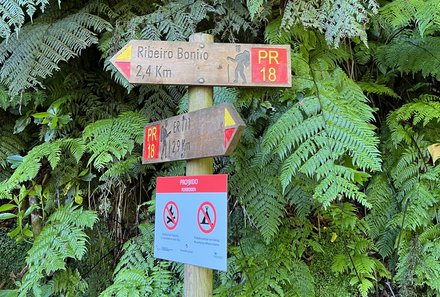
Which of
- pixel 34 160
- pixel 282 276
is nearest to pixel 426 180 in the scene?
pixel 282 276

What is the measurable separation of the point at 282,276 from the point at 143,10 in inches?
63.0

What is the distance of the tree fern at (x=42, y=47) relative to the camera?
2084mm

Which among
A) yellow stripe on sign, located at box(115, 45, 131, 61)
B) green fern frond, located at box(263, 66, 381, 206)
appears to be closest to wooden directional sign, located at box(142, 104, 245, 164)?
yellow stripe on sign, located at box(115, 45, 131, 61)

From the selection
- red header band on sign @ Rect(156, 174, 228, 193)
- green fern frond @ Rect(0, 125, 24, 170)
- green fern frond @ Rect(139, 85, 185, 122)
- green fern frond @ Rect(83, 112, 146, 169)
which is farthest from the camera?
green fern frond @ Rect(0, 125, 24, 170)

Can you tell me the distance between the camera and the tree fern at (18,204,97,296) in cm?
191

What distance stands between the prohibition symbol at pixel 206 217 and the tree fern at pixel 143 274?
64 centimetres

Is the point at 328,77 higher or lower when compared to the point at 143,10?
lower

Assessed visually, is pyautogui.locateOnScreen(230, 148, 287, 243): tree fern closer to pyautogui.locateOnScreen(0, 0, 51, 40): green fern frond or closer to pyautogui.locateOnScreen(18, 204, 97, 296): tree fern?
pyautogui.locateOnScreen(18, 204, 97, 296): tree fern

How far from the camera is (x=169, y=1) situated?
7.54 feet

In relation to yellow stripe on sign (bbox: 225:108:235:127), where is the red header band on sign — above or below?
below

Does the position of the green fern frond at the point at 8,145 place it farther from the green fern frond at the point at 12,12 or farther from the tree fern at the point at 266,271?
the tree fern at the point at 266,271

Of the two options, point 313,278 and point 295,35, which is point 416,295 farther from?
point 295,35

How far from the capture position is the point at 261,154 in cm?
194

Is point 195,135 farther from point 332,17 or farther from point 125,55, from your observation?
point 332,17
